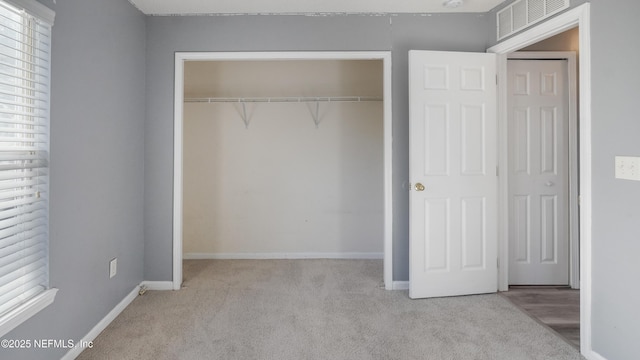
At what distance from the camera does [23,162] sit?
5.32 feet

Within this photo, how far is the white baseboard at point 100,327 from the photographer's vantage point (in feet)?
6.34

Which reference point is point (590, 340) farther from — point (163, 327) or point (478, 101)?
point (163, 327)

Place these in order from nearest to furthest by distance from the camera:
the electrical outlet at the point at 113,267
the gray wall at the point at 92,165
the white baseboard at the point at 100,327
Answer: the gray wall at the point at 92,165 → the white baseboard at the point at 100,327 → the electrical outlet at the point at 113,267

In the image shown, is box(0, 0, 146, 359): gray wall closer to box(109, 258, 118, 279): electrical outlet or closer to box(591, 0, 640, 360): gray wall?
box(109, 258, 118, 279): electrical outlet


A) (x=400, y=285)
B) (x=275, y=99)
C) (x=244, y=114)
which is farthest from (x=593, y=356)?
(x=244, y=114)

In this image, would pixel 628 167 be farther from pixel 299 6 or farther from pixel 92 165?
pixel 92 165

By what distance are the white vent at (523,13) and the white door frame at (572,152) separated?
15.6 inches

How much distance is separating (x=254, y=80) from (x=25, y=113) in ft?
8.49

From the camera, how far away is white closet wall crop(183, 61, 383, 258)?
393cm

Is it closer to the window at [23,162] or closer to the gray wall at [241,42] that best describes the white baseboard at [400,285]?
the gray wall at [241,42]

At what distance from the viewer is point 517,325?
234 cm

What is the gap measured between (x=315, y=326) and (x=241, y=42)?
2.43 m

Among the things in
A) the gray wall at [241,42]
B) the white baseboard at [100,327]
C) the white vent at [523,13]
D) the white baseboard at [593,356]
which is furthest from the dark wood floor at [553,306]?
the white baseboard at [100,327]

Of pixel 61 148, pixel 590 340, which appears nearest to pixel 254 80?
pixel 61 148
